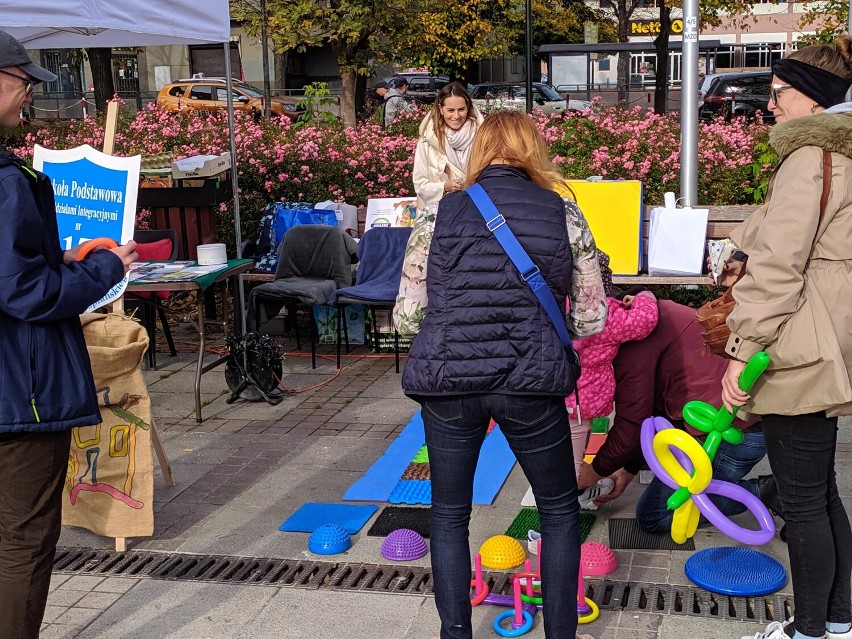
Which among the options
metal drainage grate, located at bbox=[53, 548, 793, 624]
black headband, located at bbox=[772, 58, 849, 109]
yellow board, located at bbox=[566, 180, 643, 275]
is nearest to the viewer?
black headband, located at bbox=[772, 58, 849, 109]

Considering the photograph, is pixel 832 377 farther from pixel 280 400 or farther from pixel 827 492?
pixel 280 400

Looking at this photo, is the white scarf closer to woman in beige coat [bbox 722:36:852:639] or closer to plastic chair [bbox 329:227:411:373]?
plastic chair [bbox 329:227:411:373]

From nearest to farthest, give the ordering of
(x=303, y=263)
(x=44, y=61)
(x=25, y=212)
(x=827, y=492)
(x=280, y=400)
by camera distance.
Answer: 1. (x=25, y=212)
2. (x=827, y=492)
3. (x=280, y=400)
4. (x=303, y=263)
5. (x=44, y=61)

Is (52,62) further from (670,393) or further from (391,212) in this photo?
(670,393)

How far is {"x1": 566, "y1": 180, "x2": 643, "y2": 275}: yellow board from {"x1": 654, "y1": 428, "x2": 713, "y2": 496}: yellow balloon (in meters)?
3.46

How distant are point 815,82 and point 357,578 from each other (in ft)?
8.15

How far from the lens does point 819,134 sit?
2926mm

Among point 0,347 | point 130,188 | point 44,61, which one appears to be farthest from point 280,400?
point 44,61

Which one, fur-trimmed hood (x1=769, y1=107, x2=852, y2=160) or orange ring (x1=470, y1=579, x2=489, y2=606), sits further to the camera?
orange ring (x1=470, y1=579, x2=489, y2=606)

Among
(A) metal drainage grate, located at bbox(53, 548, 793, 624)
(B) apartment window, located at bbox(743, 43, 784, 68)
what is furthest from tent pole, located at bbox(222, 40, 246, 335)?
(B) apartment window, located at bbox(743, 43, 784, 68)

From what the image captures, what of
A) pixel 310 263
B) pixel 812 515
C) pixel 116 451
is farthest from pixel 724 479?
pixel 310 263

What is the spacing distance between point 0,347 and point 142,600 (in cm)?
150

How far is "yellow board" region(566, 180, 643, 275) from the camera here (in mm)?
6860

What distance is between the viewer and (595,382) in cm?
420
